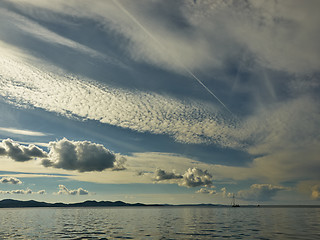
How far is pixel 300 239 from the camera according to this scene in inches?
1834

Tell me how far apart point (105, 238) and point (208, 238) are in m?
19.5

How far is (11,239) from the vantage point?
4591 centimetres

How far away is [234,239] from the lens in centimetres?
4525

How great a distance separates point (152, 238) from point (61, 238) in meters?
17.5

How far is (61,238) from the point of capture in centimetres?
4728

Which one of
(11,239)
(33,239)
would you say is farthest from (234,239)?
(11,239)

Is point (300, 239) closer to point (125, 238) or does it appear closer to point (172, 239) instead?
point (172, 239)

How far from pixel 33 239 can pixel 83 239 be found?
934cm

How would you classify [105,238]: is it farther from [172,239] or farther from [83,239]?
→ [172,239]

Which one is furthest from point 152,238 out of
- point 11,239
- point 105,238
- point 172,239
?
point 11,239

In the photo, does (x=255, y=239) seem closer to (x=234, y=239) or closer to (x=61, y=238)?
(x=234, y=239)

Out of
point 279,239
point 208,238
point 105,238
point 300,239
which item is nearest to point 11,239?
point 105,238

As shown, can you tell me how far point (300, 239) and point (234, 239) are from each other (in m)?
13.0

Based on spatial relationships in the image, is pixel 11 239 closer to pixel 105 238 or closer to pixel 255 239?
pixel 105 238
